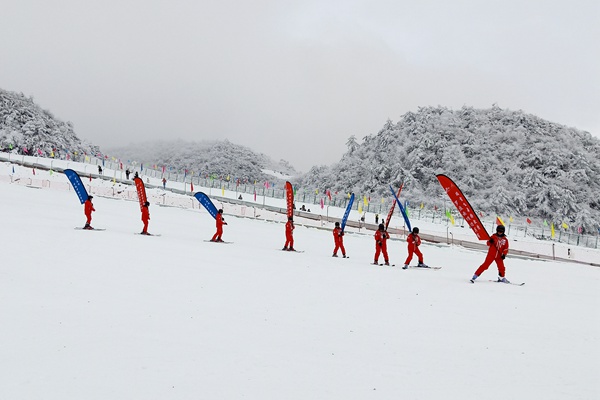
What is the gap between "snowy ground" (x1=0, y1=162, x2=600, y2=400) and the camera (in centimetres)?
420

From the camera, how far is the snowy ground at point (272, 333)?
420 cm

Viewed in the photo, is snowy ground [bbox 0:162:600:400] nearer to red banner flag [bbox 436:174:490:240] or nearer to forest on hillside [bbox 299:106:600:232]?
red banner flag [bbox 436:174:490:240]

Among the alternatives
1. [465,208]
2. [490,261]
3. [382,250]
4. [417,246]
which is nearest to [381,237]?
[382,250]

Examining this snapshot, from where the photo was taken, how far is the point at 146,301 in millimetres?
6961

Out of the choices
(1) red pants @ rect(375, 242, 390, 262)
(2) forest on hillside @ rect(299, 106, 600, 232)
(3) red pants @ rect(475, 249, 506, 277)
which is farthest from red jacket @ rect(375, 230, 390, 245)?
(2) forest on hillside @ rect(299, 106, 600, 232)

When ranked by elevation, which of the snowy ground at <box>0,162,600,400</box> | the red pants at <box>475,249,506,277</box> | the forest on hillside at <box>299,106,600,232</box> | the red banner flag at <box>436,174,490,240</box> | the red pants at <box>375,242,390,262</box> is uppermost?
the forest on hillside at <box>299,106,600,232</box>

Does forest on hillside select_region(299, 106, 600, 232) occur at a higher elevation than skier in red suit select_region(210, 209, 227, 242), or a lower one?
higher

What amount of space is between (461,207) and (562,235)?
115 feet

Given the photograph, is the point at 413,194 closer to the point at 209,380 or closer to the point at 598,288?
the point at 598,288

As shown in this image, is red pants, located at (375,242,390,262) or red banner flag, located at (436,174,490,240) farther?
red pants, located at (375,242,390,262)

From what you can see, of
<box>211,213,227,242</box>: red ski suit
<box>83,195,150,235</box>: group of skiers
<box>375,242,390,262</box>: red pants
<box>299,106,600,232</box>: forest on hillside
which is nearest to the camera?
<box>375,242,390,262</box>: red pants

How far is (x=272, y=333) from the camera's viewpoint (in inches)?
227

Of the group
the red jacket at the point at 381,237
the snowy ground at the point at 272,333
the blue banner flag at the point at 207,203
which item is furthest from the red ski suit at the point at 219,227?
the snowy ground at the point at 272,333

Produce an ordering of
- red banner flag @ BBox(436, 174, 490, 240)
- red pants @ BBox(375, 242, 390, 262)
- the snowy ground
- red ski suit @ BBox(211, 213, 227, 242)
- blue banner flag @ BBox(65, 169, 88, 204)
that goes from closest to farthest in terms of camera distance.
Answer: the snowy ground < red banner flag @ BBox(436, 174, 490, 240) < red pants @ BBox(375, 242, 390, 262) < red ski suit @ BBox(211, 213, 227, 242) < blue banner flag @ BBox(65, 169, 88, 204)
